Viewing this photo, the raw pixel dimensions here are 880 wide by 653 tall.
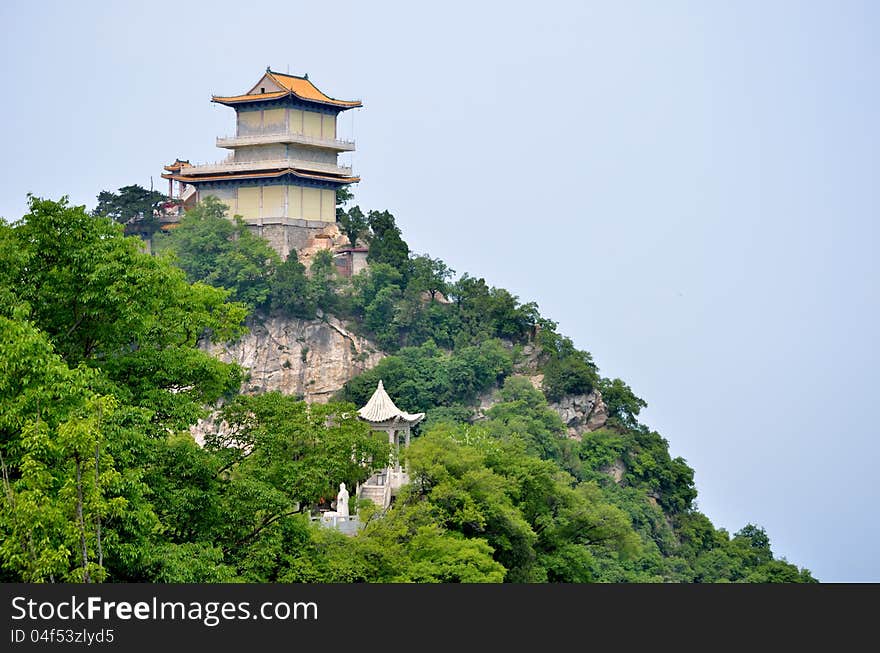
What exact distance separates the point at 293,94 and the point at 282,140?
1.50 metres

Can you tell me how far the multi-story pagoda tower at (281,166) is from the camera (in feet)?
180

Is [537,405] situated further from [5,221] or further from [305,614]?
[305,614]

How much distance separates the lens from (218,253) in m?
52.6

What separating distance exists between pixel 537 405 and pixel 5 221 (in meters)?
26.8

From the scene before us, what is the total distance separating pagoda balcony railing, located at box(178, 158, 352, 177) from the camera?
54.7 m

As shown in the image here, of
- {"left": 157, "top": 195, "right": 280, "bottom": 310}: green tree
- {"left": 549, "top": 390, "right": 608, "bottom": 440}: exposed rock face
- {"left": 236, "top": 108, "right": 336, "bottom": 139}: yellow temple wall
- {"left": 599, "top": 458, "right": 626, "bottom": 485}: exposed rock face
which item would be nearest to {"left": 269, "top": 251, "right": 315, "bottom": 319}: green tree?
{"left": 157, "top": 195, "right": 280, "bottom": 310}: green tree

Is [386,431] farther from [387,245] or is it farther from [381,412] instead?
[387,245]

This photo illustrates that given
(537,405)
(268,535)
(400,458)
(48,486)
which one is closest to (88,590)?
(48,486)

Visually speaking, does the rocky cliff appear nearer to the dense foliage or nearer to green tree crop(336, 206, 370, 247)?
green tree crop(336, 206, 370, 247)

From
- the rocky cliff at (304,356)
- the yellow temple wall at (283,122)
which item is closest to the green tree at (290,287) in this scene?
the rocky cliff at (304,356)

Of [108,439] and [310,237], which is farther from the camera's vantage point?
[310,237]

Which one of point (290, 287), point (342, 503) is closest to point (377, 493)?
point (342, 503)

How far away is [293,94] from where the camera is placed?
5450 centimetres

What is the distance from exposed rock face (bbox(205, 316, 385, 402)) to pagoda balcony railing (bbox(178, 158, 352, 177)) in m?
5.07
